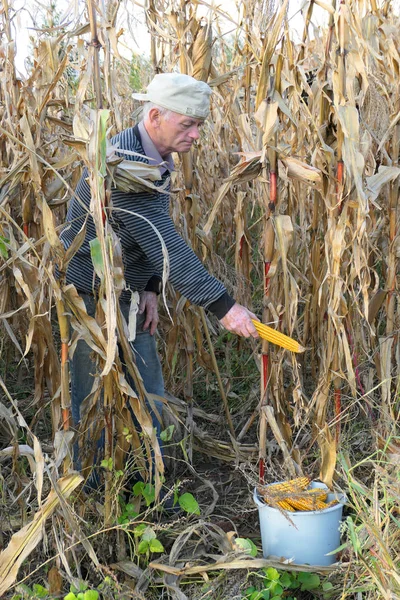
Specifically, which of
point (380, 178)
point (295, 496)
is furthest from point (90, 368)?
point (380, 178)

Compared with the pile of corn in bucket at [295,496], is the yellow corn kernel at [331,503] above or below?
below

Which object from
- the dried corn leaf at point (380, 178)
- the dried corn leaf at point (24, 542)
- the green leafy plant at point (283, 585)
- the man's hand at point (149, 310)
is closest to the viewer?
the dried corn leaf at point (24, 542)

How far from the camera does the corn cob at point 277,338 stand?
2055mm

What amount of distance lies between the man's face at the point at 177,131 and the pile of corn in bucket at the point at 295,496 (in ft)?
3.71

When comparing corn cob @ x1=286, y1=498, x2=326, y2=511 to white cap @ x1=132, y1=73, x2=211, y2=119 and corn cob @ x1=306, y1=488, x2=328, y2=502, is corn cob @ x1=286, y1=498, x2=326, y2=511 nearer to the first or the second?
corn cob @ x1=306, y1=488, x2=328, y2=502

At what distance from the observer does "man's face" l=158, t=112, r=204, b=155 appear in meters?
→ 2.23

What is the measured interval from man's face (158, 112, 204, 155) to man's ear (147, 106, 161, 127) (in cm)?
1

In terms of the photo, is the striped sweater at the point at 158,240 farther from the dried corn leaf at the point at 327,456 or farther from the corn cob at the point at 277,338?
the dried corn leaf at the point at 327,456

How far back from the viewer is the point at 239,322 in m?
2.14

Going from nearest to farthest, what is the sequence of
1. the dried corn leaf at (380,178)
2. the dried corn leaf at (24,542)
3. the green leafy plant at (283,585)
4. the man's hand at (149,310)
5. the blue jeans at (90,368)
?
1. the dried corn leaf at (24,542)
2. the green leafy plant at (283,585)
3. the dried corn leaf at (380,178)
4. the blue jeans at (90,368)
5. the man's hand at (149,310)

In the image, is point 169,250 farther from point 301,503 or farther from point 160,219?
point 301,503

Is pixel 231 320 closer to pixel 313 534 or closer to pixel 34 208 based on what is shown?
pixel 313 534

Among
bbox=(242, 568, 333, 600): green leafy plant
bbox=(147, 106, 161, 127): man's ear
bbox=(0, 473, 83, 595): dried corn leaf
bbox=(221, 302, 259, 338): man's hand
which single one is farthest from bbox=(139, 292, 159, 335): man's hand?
bbox=(242, 568, 333, 600): green leafy plant

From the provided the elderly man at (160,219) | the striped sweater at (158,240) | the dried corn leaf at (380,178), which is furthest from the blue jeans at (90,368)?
the dried corn leaf at (380,178)
